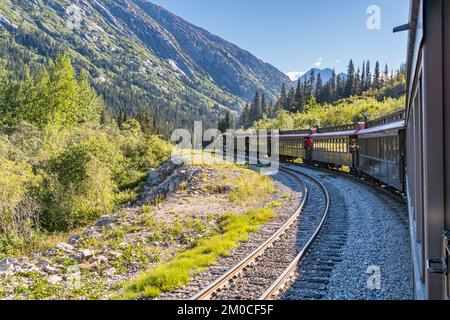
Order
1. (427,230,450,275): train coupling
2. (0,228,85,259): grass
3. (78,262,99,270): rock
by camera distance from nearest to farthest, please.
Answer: (427,230,450,275): train coupling, (78,262,99,270): rock, (0,228,85,259): grass

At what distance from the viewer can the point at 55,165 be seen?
24.7 metres

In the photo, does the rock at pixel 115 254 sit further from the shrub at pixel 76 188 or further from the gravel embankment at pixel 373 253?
the shrub at pixel 76 188

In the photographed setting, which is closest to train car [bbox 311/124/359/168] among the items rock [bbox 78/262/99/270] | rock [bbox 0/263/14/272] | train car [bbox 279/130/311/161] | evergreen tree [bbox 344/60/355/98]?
train car [bbox 279/130/311/161]

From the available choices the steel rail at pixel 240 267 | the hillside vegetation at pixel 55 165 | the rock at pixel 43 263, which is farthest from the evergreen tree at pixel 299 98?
the rock at pixel 43 263

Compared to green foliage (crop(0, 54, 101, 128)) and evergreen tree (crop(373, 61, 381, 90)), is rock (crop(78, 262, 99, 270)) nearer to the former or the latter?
green foliage (crop(0, 54, 101, 128))

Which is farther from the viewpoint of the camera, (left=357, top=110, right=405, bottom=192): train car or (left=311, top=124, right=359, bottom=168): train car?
(left=311, top=124, right=359, bottom=168): train car

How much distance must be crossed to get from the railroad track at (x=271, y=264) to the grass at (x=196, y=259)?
0.85m

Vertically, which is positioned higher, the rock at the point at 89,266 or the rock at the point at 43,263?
the rock at the point at 89,266

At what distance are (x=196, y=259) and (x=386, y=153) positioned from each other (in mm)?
8860

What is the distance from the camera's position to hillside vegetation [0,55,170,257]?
19.5 m

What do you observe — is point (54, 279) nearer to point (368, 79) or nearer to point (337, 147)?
point (337, 147)

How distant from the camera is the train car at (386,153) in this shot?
12.3 metres

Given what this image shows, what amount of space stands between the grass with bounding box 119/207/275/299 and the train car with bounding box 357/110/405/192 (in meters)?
4.36

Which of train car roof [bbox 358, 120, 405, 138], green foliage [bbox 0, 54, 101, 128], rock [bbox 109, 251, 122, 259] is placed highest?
green foliage [bbox 0, 54, 101, 128]
